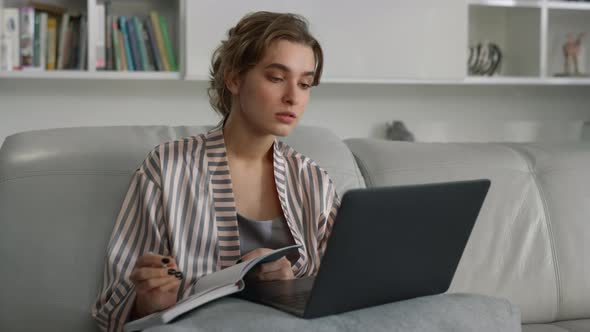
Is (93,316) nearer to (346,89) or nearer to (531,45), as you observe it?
(346,89)

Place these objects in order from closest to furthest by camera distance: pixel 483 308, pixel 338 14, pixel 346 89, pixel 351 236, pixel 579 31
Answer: pixel 351 236 → pixel 483 308 → pixel 338 14 → pixel 346 89 → pixel 579 31

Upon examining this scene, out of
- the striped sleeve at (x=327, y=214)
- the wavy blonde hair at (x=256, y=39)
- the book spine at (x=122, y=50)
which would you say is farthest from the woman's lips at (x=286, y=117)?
the book spine at (x=122, y=50)

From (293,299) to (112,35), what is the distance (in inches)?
82.2

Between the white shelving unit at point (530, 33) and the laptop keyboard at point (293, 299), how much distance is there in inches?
93.4

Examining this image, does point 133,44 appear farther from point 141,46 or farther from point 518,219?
point 518,219

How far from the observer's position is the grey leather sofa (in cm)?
122

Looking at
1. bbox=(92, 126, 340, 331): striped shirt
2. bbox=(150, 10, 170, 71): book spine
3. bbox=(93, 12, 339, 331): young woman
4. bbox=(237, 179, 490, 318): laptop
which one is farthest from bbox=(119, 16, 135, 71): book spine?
bbox=(237, 179, 490, 318): laptop

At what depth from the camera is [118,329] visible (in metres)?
1.45

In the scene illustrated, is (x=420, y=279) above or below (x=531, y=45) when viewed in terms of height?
below

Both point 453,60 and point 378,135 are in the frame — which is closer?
point 453,60

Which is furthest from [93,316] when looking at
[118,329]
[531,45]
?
[531,45]

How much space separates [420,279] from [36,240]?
30.9 inches

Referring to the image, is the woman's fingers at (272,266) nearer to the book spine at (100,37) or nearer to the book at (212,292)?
the book at (212,292)

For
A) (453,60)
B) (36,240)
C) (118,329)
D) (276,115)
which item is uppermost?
(453,60)
